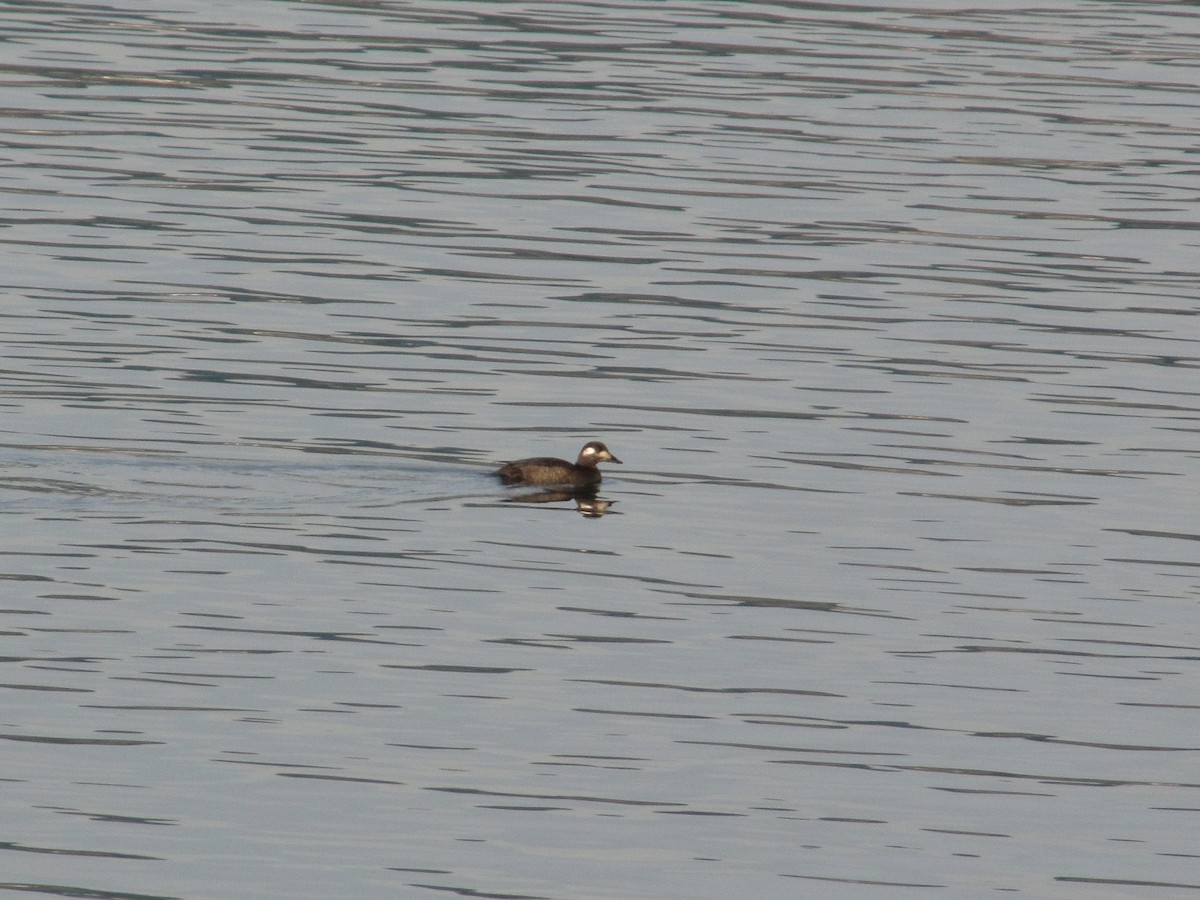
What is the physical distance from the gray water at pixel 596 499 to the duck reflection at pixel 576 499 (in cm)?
7

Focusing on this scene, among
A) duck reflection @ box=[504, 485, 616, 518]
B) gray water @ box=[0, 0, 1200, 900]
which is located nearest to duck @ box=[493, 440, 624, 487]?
duck reflection @ box=[504, 485, 616, 518]

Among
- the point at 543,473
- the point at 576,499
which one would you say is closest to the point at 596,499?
the point at 576,499

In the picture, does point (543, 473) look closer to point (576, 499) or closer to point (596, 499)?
Result: point (576, 499)

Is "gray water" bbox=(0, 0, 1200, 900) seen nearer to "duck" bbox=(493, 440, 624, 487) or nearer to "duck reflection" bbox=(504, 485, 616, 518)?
"duck reflection" bbox=(504, 485, 616, 518)

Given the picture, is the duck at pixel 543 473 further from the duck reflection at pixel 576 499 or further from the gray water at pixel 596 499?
the gray water at pixel 596 499

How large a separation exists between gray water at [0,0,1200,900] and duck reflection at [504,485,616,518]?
7 centimetres

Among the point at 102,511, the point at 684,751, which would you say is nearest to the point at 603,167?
the point at 102,511

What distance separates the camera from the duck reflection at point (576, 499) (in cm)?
1955

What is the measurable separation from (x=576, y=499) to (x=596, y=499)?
0.17m

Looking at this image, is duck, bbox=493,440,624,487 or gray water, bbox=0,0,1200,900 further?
duck, bbox=493,440,624,487

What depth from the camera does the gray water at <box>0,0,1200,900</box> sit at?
12609 millimetres

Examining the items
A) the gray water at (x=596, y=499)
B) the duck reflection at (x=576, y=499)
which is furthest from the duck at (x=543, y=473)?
the gray water at (x=596, y=499)

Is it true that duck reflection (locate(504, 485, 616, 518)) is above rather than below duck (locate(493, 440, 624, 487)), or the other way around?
below

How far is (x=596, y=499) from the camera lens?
19.8m
